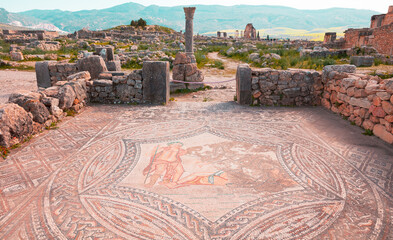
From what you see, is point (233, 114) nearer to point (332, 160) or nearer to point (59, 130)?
point (332, 160)

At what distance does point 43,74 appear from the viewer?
8.57m

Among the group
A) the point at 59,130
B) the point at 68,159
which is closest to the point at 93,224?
the point at 68,159

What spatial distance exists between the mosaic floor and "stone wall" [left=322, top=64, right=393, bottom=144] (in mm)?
278

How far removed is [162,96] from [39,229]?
17.0ft

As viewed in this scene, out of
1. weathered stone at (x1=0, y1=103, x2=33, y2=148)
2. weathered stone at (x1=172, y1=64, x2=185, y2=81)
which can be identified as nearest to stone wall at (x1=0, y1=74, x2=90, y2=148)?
weathered stone at (x1=0, y1=103, x2=33, y2=148)

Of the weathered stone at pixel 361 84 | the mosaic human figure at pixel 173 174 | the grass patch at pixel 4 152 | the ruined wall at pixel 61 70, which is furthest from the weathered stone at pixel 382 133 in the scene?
the ruined wall at pixel 61 70

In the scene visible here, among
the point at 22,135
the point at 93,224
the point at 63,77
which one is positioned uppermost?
the point at 63,77

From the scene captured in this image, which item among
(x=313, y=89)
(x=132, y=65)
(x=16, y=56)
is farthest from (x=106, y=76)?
(x=16, y=56)

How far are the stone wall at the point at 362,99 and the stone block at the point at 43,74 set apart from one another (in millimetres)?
9155

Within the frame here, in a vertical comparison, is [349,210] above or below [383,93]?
below

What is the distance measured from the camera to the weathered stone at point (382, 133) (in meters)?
4.40

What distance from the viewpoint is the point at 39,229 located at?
245 centimetres

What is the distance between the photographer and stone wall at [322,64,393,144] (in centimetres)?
448

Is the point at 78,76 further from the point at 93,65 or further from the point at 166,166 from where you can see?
A: the point at 166,166
